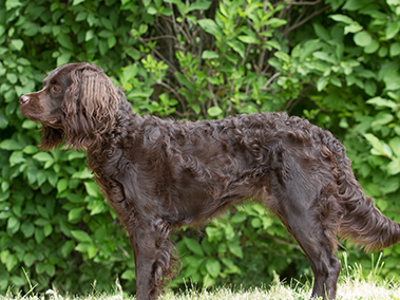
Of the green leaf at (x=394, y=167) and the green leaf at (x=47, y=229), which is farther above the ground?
the green leaf at (x=394, y=167)

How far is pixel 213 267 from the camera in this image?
3.34 metres

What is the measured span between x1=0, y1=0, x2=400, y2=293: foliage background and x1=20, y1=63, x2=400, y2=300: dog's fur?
759mm

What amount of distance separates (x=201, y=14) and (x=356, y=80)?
1.37 meters

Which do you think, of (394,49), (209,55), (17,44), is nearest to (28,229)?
(17,44)

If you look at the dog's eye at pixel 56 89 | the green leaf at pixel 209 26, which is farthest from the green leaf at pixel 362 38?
the dog's eye at pixel 56 89

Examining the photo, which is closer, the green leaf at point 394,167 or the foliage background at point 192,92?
the green leaf at point 394,167

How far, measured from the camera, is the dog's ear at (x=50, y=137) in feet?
8.29

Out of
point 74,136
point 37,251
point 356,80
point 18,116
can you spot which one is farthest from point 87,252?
point 356,80

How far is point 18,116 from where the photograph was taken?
3480 mm

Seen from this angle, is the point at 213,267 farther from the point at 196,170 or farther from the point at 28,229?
the point at 28,229

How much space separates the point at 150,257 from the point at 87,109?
87cm

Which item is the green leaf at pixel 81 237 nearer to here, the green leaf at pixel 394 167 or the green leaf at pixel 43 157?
the green leaf at pixel 43 157

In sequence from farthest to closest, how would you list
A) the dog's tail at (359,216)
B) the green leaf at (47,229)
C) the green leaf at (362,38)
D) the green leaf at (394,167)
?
1. the green leaf at (47,229)
2. the green leaf at (362,38)
3. the green leaf at (394,167)
4. the dog's tail at (359,216)

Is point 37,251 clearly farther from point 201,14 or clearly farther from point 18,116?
point 201,14
